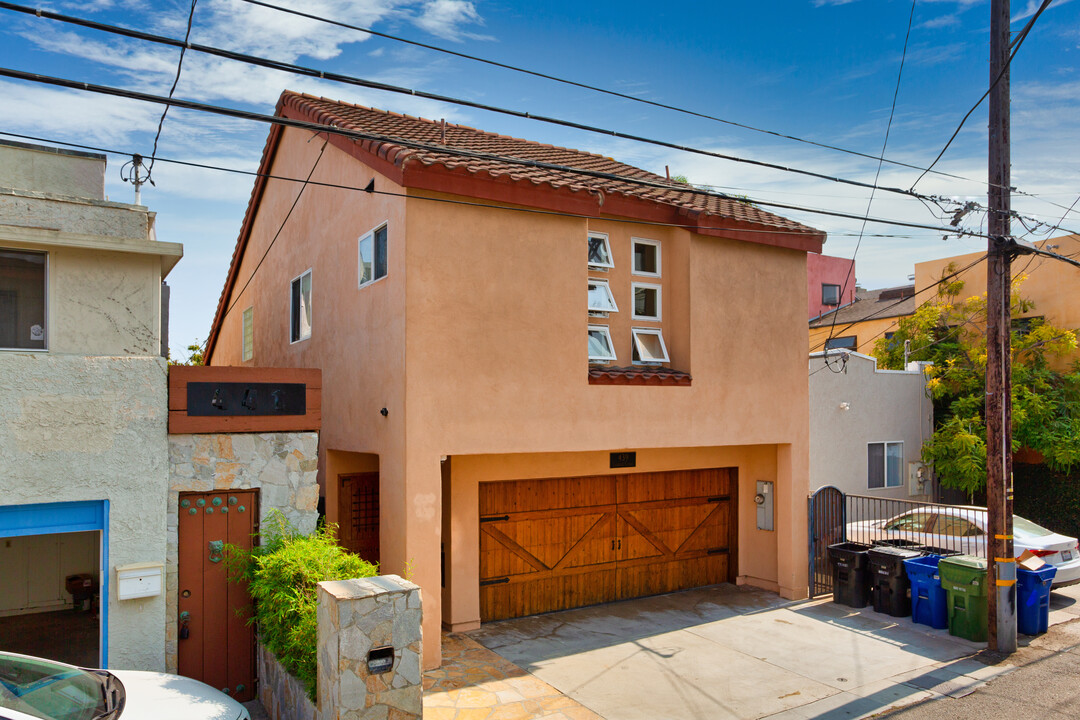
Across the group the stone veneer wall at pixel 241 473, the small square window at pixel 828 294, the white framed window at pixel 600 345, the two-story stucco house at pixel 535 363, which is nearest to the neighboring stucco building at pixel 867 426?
the two-story stucco house at pixel 535 363

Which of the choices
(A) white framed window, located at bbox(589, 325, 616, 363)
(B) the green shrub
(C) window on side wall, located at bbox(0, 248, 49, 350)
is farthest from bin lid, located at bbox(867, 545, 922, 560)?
(C) window on side wall, located at bbox(0, 248, 49, 350)

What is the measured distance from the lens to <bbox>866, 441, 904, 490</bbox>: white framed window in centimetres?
1759

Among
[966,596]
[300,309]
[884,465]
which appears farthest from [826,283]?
[300,309]

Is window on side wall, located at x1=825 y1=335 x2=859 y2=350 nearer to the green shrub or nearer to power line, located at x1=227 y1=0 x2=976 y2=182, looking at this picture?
power line, located at x1=227 y1=0 x2=976 y2=182

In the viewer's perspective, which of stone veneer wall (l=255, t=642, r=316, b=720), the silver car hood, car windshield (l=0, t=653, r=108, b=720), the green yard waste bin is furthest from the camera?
the green yard waste bin

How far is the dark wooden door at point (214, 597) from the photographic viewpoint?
807 centimetres

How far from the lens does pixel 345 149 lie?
11344mm

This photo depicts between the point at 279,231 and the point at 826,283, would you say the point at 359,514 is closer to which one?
the point at 279,231

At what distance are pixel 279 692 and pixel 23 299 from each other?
474cm

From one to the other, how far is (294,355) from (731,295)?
8.04m

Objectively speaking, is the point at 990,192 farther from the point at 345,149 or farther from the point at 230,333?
the point at 230,333

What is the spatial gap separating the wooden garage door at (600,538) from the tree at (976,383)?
7.91m

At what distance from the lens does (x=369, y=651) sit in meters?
6.27

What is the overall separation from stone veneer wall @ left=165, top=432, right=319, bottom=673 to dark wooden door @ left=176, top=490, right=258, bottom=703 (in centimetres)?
14
